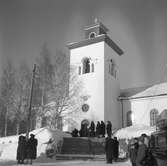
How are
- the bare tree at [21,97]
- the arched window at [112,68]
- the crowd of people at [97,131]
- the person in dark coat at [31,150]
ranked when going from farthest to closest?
the arched window at [112,68] → the bare tree at [21,97] → the crowd of people at [97,131] → the person in dark coat at [31,150]

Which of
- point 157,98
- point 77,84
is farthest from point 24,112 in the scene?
point 157,98

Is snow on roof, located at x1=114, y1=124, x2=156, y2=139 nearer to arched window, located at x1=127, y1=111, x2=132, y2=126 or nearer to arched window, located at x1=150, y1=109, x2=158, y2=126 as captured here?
arched window, located at x1=150, y1=109, x2=158, y2=126

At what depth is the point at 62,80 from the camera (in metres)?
28.9

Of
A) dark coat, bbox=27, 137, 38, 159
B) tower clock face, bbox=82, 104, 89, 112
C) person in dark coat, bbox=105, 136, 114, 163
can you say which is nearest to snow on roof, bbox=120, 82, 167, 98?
tower clock face, bbox=82, 104, 89, 112

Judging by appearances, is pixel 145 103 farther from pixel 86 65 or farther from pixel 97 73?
pixel 86 65

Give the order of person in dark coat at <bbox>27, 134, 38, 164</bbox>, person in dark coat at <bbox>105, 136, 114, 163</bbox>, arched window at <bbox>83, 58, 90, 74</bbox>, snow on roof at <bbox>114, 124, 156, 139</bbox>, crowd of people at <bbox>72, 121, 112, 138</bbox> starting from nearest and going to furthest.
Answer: person in dark coat at <bbox>27, 134, 38, 164</bbox>
person in dark coat at <bbox>105, 136, 114, 163</bbox>
crowd of people at <bbox>72, 121, 112, 138</bbox>
snow on roof at <bbox>114, 124, 156, 139</bbox>
arched window at <bbox>83, 58, 90, 74</bbox>

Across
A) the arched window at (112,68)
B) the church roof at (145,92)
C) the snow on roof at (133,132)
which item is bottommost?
the snow on roof at (133,132)

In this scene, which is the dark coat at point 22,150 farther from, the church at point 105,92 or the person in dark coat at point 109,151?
the church at point 105,92

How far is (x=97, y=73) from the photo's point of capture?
32656 mm

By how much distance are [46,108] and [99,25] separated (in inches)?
599

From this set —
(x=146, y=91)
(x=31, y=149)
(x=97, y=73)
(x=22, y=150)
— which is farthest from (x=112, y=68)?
(x=22, y=150)

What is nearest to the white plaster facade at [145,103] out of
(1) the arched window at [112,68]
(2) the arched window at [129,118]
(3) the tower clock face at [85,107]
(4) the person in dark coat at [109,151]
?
(2) the arched window at [129,118]

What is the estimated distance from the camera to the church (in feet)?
101

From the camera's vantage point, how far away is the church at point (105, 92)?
30641mm
